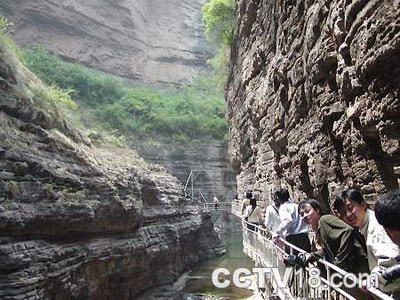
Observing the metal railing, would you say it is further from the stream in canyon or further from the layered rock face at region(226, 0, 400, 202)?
the stream in canyon

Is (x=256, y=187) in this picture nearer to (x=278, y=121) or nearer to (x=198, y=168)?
(x=278, y=121)

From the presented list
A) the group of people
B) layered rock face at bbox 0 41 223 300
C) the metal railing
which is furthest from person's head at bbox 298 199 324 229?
layered rock face at bbox 0 41 223 300

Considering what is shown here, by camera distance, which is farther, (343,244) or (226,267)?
(226,267)

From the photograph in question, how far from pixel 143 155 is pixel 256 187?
18.9 m

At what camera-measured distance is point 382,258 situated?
3.08m

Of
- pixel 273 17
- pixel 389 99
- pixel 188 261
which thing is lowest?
pixel 188 261

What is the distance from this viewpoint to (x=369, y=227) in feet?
11.6

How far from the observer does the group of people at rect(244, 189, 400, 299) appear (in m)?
2.71

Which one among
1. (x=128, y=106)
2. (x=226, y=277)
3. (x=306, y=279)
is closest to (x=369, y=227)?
(x=306, y=279)

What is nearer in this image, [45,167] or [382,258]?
[382,258]

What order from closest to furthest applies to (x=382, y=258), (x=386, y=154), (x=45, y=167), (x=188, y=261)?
(x=382, y=258) → (x=386, y=154) → (x=45, y=167) → (x=188, y=261)

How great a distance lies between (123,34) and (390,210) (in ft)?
151

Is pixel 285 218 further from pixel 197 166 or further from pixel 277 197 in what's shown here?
pixel 197 166

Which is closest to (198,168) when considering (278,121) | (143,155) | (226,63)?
(143,155)
